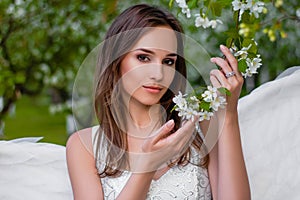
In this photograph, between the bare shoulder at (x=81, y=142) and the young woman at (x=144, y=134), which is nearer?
the young woman at (x=144, y=134)

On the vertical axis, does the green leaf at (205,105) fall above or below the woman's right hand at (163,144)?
above

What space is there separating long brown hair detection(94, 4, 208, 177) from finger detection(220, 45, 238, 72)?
6.2 inches

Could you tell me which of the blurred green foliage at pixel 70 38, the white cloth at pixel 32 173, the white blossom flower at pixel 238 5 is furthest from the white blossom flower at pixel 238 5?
the blurred green foliage at pixel 70 38

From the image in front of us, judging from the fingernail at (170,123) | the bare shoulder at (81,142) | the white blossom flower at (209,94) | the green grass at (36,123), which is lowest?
the green grass at (36,123)

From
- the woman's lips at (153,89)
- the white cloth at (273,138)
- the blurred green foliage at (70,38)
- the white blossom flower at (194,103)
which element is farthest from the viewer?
the blurred green foliage at (70,38)

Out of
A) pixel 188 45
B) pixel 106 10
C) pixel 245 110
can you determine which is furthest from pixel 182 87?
pixel 106 10

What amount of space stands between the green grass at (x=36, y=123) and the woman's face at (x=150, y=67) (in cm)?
340

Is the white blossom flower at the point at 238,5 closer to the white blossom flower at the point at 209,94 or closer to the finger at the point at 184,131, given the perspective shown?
the white blossom flower at the point at 209,94

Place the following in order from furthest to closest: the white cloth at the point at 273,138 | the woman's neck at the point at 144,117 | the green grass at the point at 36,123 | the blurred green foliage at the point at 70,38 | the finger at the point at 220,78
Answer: the green grass at the point at 36,123 → the blurred green foliage at the point at 70,38 → the white cloth at the point at 273,138 → the woman's neck at the point at 144,117 → the finger at the point at 220,78

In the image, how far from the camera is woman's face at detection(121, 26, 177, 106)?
1114mm

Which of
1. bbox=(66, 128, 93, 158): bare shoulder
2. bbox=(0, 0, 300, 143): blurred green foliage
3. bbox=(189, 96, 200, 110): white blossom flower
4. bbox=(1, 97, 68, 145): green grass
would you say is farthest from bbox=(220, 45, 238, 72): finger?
bbox=(1, 97, 68, 145): green grass

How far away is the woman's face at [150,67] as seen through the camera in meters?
1.11

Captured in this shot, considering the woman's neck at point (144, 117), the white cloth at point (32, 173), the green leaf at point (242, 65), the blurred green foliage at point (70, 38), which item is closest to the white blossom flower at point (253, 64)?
the green leaf at point (242, 65)

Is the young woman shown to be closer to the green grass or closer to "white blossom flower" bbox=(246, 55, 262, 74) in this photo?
"white blossom flower" bbox=(246, 55, 262, 74)
